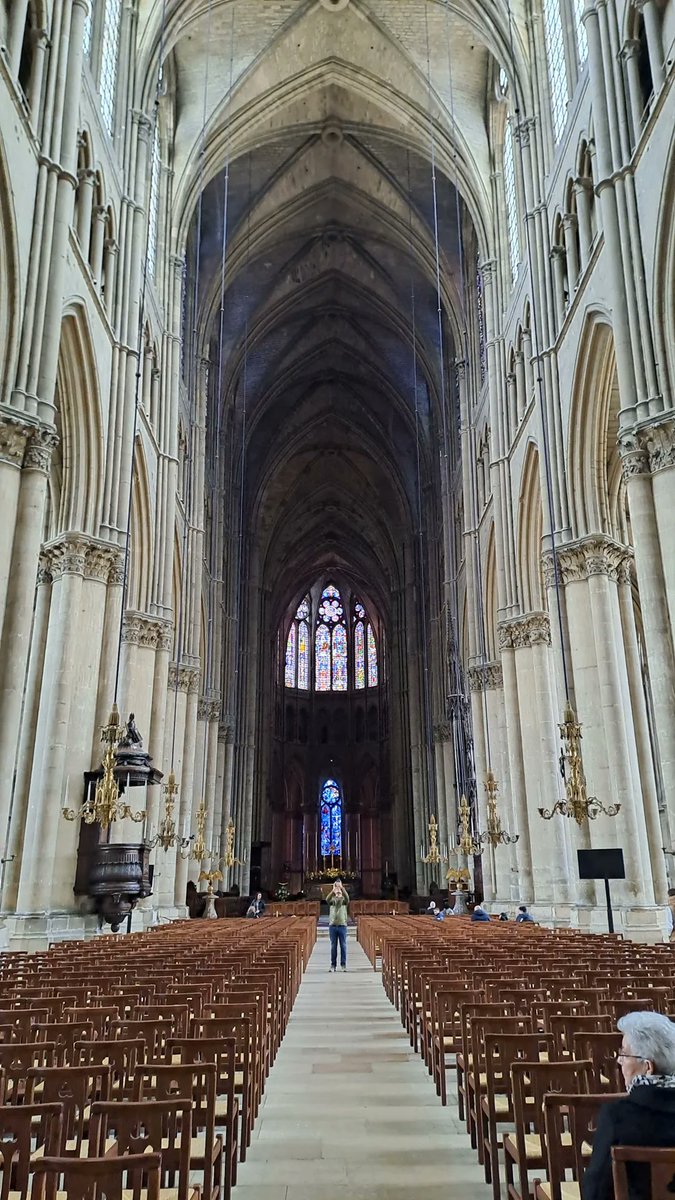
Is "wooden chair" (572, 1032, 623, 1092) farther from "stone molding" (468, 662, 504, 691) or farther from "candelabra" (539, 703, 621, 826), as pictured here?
"stone molding" (468, 662, 504, 691)

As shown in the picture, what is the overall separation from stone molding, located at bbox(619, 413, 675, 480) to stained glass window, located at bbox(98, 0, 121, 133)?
45.5ft

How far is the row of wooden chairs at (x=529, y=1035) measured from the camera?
12.9 feet

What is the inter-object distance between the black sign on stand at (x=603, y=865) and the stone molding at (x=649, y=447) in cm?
633

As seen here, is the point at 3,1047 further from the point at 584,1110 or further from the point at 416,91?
the point at 416,91

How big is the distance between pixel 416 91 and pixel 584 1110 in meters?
31.6

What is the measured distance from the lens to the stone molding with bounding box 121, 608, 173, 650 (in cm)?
2358

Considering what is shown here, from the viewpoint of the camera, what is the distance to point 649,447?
14.2 m

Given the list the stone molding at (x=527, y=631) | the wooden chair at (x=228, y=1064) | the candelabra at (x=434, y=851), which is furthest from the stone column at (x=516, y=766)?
the wooden chair at (x=228, y=1064)

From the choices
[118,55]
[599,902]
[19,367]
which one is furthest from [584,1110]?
[118,55]

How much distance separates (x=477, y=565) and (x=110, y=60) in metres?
18.3

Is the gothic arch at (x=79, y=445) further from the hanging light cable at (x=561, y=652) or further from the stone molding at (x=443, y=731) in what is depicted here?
the stone molding at (x=443, y=731)

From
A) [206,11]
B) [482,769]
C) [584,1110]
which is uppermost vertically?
[206,11]

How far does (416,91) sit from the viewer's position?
2923 cm

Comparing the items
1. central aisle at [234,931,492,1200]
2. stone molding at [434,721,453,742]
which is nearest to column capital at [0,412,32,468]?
central aisle at [234,931,492,1200]
